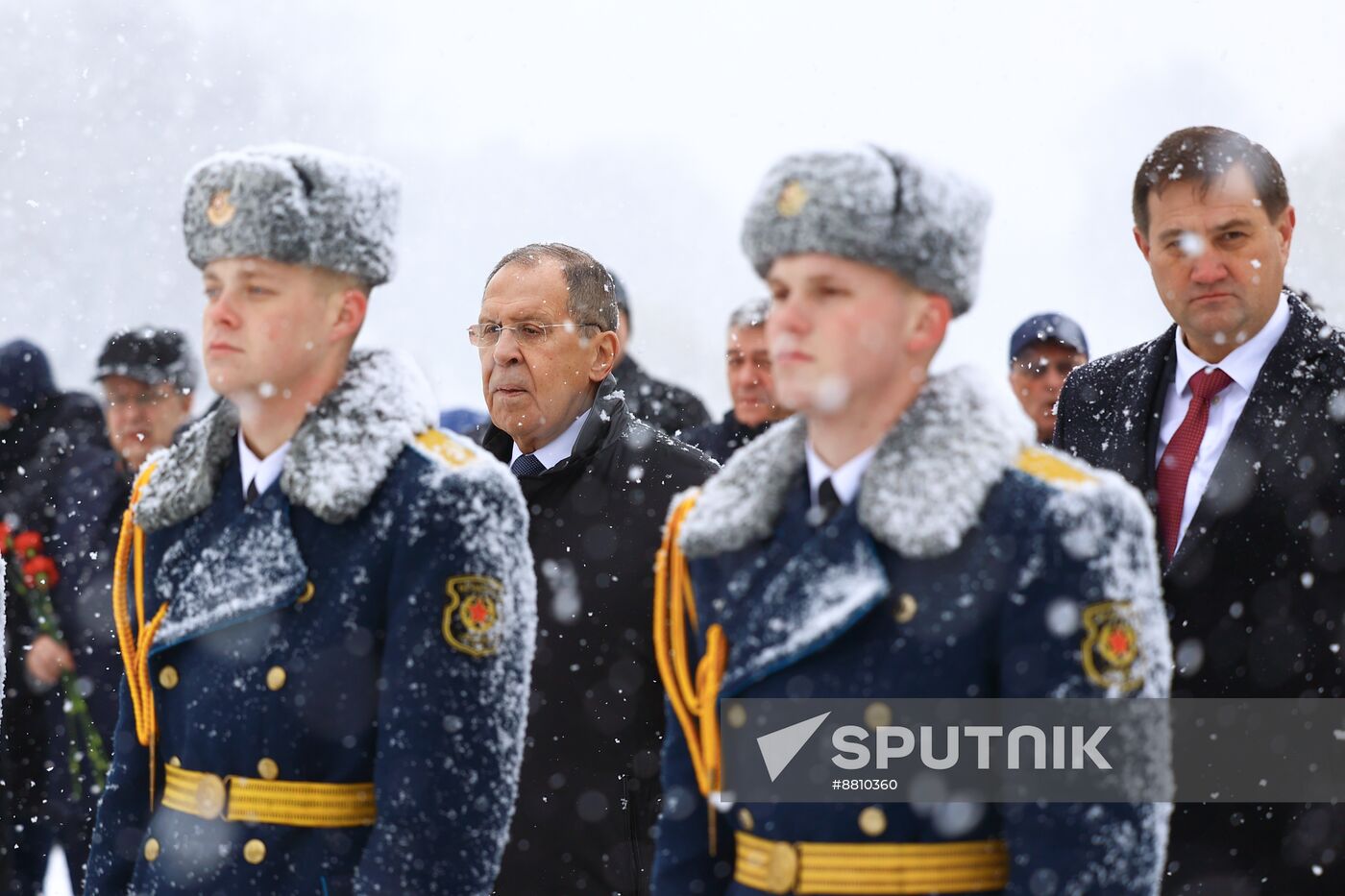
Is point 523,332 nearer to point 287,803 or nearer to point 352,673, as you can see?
point 352,673

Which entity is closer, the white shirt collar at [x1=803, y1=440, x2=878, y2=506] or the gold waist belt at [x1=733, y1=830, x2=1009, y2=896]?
the gold waist belt at [x1=733, y1=830, x2=1009, y2=896]

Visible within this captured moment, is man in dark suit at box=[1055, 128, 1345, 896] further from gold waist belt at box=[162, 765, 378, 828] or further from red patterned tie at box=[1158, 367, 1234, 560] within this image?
gold waist belt at box=[162, 765, 378, 828]

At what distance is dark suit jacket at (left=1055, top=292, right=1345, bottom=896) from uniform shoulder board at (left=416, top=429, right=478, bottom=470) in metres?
1.63

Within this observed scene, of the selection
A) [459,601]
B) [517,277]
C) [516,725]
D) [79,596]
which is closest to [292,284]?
[459,601]

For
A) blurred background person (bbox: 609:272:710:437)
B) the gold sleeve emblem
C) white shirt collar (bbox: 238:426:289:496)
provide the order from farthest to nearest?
blurred background person (bbox: 609:272:710:437) → white shirt collar (bbox: 238:426:289:496) → the gold sleeve emblem

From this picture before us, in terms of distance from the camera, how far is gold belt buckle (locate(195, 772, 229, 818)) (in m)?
2.89

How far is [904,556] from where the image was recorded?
247 cm

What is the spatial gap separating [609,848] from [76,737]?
3.01 metres

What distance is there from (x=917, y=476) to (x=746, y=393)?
11.5ft

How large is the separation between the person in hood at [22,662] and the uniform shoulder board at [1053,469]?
4798 mm

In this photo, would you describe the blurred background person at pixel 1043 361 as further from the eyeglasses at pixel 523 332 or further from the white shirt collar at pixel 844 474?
the white shirt collar at pixel 844 474

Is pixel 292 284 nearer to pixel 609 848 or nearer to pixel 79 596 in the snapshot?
pixel 609 848

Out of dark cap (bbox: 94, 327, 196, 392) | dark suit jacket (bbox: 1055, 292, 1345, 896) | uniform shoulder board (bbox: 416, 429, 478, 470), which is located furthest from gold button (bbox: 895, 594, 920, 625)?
dark cap (bbox: 94, 327, 196, 392)

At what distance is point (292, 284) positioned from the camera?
294 centimetres
